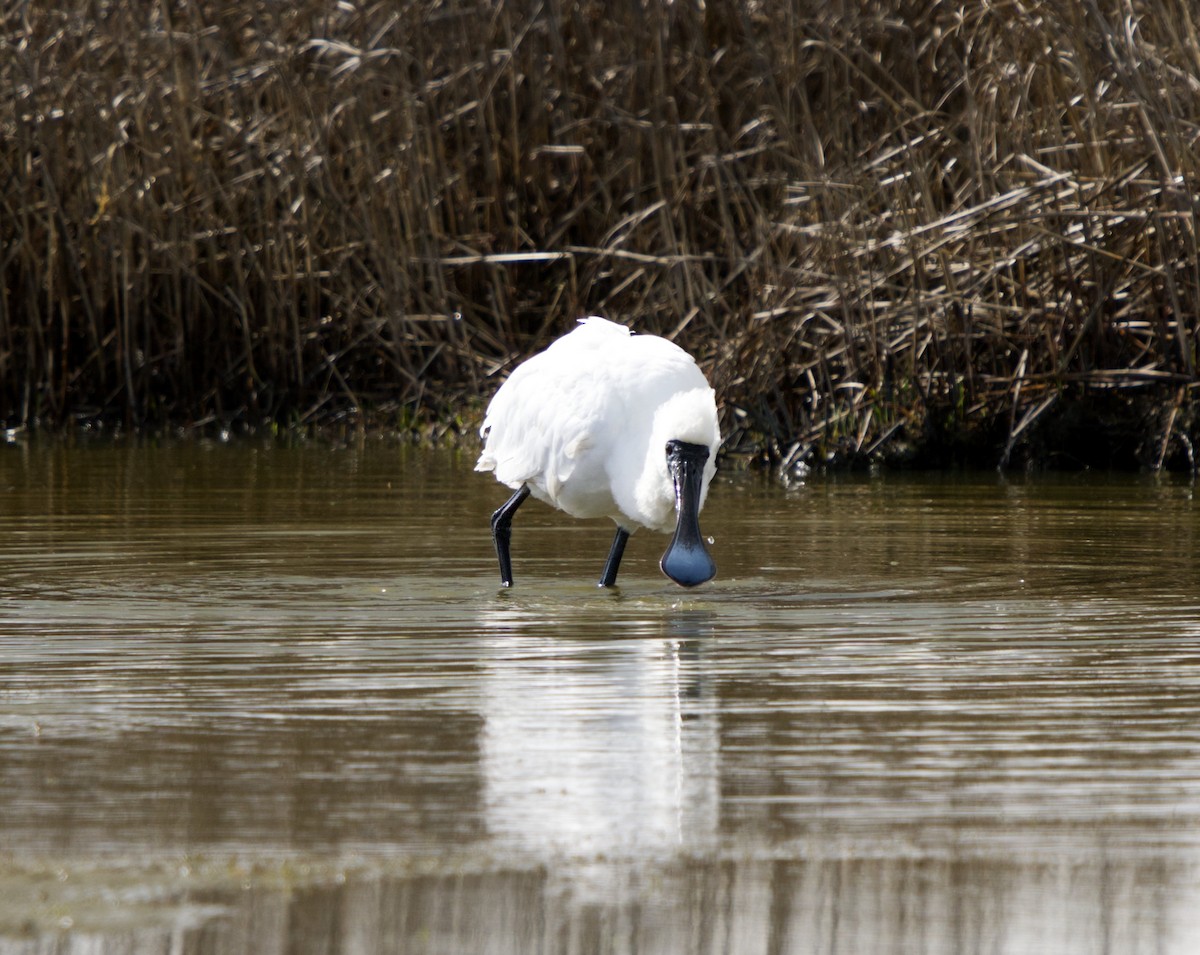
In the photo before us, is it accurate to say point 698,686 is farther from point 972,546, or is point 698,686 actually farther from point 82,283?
point 82,283

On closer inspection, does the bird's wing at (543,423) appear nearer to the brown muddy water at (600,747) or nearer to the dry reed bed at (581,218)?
the brown muddy water at (600,747)

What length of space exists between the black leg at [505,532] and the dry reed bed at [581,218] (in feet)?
12.4

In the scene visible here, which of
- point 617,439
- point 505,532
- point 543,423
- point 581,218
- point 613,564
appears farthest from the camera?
point 581,218

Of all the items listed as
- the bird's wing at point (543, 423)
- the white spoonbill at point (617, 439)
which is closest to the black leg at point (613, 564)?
the white spoonbill at point (617, 439)

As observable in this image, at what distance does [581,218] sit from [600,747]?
34.8 ft

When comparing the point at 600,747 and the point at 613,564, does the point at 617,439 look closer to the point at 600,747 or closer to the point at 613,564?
the point at 613,564

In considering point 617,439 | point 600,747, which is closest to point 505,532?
Result: point 617,439

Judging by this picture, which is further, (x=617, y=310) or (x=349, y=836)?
(x=617, y=310)

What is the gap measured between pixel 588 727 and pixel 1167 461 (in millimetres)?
7962

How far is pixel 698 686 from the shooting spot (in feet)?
17.9

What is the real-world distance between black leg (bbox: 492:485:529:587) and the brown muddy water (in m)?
0.07

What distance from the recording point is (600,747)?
4598mm

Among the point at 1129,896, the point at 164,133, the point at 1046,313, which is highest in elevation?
the point at 164,133

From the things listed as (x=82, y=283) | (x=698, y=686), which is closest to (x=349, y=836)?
(x=698, y=686)
